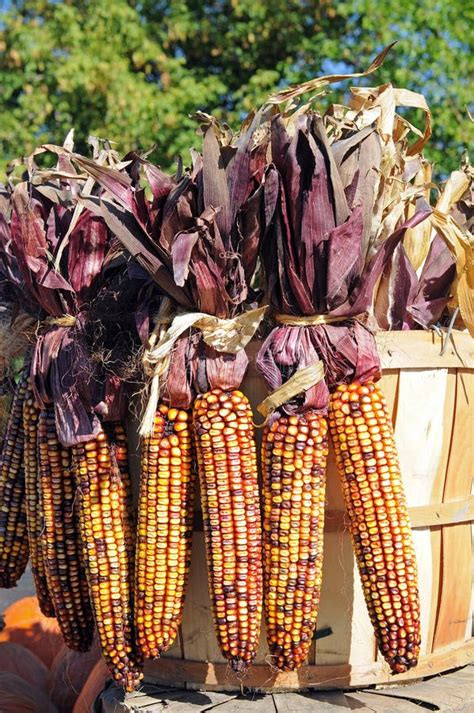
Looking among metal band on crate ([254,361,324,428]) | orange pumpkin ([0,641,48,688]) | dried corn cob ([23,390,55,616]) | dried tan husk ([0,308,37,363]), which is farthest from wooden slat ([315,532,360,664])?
orange pumpkin ([0,641,48,688])

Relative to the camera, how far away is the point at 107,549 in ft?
7.10

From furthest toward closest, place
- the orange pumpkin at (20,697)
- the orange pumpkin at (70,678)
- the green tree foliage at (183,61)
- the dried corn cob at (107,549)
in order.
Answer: the green tree foliage at (183,61) → the orange pumpkin at (70,678) → the orange pumpkin at (20,697) → the dried corn cob at (107,549)

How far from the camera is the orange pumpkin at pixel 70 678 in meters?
3.27

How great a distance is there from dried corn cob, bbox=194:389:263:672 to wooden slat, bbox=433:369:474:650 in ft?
2.16

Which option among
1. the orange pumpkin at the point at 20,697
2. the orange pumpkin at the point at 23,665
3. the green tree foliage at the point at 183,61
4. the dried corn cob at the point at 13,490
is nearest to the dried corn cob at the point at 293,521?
the dried corn cob at the point at 13,490

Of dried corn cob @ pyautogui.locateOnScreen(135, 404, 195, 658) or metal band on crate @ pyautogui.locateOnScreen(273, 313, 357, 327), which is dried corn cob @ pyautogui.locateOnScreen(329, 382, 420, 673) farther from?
dried corn cob @ pyautogui.locateOnScreen(135, 404, 195, 658)

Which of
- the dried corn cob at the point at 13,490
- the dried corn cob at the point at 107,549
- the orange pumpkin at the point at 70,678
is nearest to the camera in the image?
the dried corn cob at the point at 107,549

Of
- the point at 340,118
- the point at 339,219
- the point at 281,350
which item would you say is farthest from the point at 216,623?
the point at 340,118

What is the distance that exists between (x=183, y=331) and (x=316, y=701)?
1104 millimetres

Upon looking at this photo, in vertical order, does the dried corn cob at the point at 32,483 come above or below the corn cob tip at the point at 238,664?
above

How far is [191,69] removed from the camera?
10.9m

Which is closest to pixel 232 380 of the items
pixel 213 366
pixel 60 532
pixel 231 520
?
pixel 213 366

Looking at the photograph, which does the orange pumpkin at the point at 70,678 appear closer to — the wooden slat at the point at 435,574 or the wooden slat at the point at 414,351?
the wooden slat at the point at 435,574

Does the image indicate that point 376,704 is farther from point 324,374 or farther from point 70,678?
Result: point 70,678
